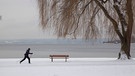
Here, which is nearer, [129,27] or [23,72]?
[23,72]

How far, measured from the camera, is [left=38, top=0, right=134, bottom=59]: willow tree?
26719mm

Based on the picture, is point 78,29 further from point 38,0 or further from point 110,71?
point 110,71

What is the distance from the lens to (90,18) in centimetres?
2834


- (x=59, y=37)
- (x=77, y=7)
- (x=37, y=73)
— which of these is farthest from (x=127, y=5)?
(x=37, y=73)

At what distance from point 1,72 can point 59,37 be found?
9.16 meters

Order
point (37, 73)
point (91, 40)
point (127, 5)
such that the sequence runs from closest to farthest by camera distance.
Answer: point (37, 73) → point (127, 5) → point (91, 40)

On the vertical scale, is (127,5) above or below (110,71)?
above

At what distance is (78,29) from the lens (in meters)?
28.3

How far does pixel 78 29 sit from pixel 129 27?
3.80 m

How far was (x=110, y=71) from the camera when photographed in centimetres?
1944

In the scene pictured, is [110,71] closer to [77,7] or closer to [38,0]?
[77,7]

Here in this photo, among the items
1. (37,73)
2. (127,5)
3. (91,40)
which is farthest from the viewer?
(91,40)

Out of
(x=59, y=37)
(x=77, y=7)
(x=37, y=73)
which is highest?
(x=77, y=7)

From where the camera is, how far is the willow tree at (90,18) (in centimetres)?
2672
